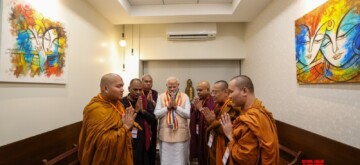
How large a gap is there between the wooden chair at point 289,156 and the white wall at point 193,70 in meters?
2.54

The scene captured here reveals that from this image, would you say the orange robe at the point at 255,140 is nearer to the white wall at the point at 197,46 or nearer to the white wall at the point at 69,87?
the white wall at the point at 69,87

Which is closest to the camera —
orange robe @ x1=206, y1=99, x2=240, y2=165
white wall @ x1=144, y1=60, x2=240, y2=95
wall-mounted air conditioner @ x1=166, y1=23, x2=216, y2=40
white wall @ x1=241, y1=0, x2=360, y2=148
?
white wall @ x1=241, y1=0, x2=360, y2=148

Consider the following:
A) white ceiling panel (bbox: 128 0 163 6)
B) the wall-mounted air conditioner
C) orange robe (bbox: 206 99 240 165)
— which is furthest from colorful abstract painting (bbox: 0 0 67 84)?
the wall-mounted air conditioner

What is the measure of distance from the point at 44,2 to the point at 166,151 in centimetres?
231

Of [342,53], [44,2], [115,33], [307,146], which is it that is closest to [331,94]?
[342,53]

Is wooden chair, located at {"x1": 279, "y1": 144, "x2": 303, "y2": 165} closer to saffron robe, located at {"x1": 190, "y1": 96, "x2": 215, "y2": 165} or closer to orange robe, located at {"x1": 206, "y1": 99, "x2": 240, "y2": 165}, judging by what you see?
orange robe, located at {"x1": 206, "y1": 99, "x2": 240, "y2": 165}

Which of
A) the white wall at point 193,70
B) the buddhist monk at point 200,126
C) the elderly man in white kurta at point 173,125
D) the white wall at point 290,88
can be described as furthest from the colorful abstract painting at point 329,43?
the white wall at point 193,70

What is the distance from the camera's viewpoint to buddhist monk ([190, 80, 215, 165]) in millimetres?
2912

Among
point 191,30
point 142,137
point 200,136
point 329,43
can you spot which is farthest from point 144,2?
point 329,43

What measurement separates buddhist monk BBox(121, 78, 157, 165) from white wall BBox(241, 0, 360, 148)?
176 centimetres

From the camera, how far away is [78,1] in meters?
2.96

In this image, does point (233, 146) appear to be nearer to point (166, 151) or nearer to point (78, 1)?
point (166, 151)

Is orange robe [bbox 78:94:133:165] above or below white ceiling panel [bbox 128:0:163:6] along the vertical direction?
below

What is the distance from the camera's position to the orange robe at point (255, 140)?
137 centimetres
